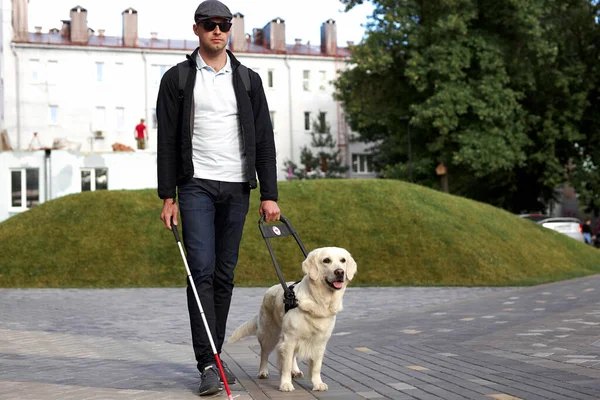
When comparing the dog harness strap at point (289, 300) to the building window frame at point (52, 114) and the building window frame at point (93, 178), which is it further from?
the building window frame at point (52, 114)

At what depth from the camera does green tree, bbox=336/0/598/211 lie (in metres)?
39.5

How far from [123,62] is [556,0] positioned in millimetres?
40089

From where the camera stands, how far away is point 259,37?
81.3m

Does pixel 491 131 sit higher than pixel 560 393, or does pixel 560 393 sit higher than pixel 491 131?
pixel 491 131

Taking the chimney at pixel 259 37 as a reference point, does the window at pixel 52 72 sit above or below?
below

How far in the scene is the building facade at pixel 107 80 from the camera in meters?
70.4

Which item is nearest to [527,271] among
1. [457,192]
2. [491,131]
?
[491,131]

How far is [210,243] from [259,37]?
250 feet

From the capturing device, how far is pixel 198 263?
251 inches

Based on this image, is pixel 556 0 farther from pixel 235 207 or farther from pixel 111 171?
pixel 235 207

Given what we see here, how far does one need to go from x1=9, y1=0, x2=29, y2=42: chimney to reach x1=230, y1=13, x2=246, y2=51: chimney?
53.6 ft

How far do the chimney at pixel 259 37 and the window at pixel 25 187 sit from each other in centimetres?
4071

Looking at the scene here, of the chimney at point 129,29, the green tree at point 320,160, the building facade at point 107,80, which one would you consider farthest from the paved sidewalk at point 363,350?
the chimney at point 129,29

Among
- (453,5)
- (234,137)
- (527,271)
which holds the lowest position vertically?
(527,271)
